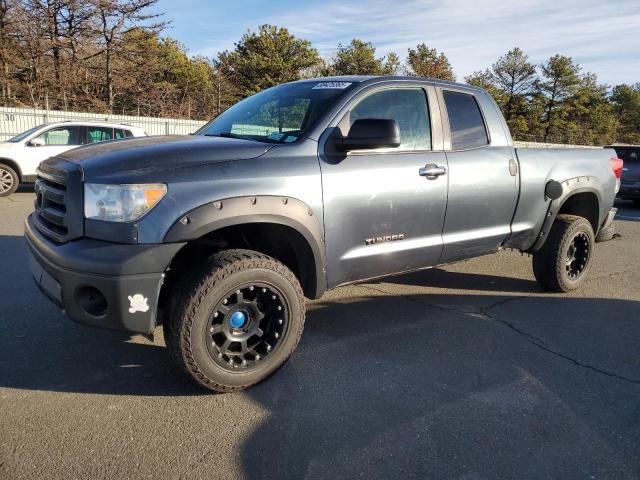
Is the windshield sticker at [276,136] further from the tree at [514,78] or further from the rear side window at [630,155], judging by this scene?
the tree at [514,78]

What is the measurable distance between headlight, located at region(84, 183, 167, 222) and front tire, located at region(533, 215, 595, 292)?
3.78m

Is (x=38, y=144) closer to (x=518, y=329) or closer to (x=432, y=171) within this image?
(x=432, y=171)

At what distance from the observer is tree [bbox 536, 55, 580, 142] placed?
182 feet

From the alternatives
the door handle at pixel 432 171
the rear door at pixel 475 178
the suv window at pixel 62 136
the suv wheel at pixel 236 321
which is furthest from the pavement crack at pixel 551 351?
the suv window at pixel 62 136

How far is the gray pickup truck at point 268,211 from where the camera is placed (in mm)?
2570

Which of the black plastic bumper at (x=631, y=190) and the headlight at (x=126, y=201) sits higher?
the headlight at (x=126, y=201)

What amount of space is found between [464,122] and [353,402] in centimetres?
247

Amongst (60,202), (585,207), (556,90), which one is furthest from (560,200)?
(556,90)

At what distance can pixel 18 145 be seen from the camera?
10711 mm

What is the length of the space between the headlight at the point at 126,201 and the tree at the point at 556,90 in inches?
2367

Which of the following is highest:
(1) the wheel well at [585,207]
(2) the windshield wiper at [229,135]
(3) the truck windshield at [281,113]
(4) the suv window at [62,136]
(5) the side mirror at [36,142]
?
(4) the suv window at [62,136]

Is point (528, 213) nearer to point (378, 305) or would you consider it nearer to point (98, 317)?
point (378, 305)

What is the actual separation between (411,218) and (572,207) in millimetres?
2587

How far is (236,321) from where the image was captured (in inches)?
115
